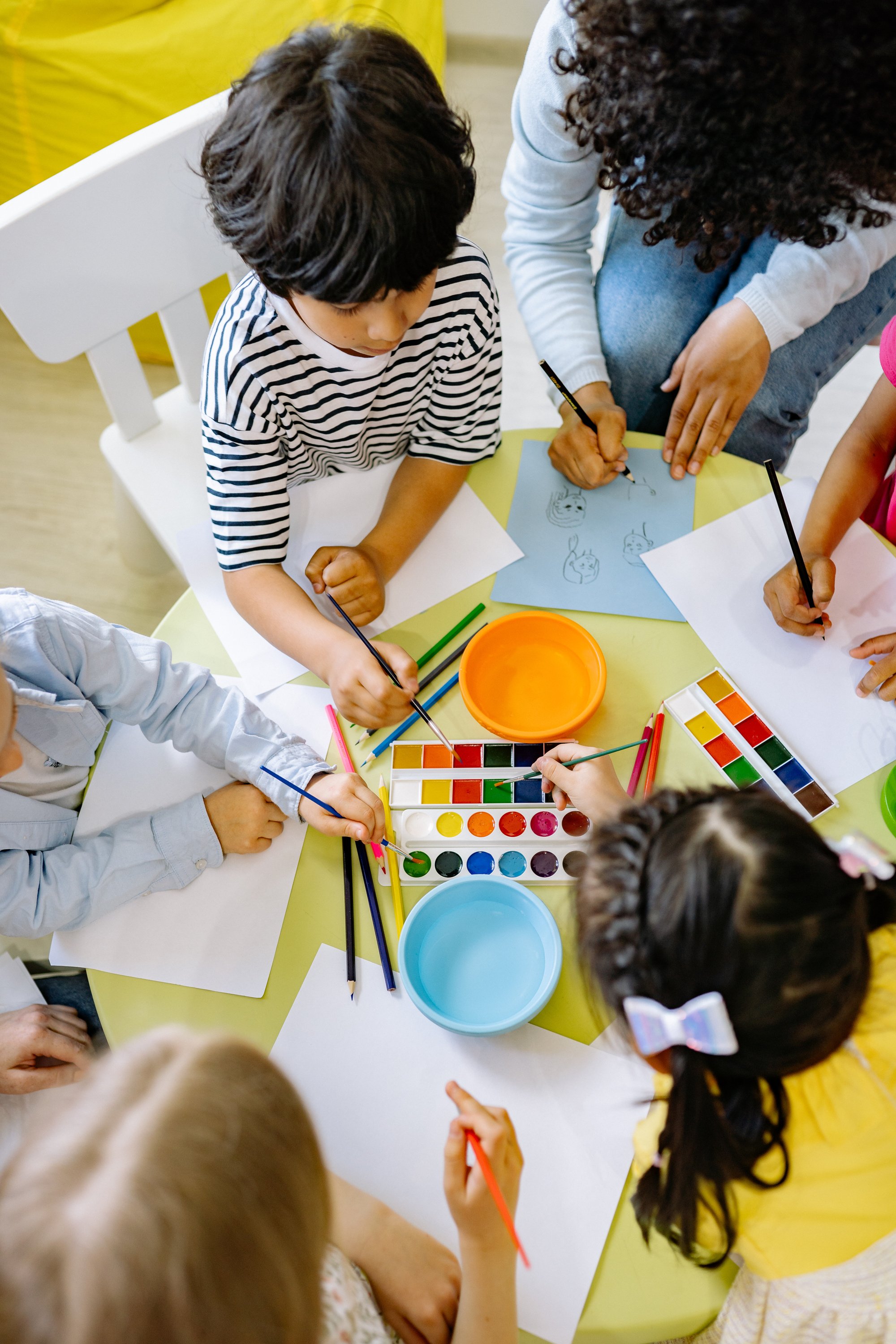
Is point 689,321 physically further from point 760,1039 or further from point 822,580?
point 760,1039

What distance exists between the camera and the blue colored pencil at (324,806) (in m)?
0.77

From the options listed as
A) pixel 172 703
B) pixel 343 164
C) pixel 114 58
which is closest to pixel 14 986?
pixel 172 703

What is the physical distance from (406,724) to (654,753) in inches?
8.9

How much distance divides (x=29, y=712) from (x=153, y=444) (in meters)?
0.49

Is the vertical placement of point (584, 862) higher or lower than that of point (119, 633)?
lower

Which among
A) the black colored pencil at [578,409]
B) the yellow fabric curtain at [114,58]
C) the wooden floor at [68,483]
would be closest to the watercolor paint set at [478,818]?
the black colored pencil at [578,409]

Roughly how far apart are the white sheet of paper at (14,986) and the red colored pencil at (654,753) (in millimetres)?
610

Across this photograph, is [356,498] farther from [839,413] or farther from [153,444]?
[839,413]

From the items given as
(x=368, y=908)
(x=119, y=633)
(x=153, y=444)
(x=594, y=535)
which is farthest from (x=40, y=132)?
(x=368, y=908)

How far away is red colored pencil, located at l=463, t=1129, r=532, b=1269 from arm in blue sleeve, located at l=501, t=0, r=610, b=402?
0.82 metres

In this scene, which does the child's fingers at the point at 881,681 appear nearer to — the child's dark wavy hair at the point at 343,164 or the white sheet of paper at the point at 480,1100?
the white sheet of paper at the point at 480,1100

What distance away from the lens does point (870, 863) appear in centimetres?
57

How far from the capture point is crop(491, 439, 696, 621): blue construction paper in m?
0.89

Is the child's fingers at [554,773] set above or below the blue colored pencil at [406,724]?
below
